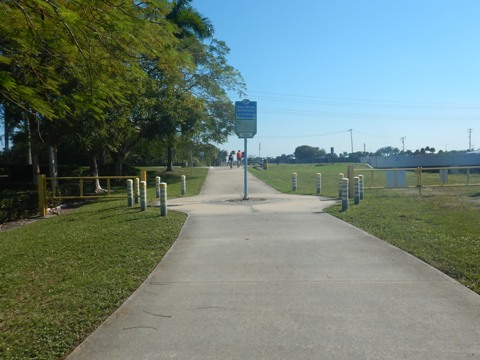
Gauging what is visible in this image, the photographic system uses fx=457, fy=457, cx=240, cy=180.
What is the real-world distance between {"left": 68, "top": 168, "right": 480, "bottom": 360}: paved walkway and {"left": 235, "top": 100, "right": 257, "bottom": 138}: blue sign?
8.77m

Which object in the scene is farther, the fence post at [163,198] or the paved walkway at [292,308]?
the fence post at [163,198]

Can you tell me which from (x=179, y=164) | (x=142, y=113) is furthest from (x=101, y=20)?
(x=179, y=164)

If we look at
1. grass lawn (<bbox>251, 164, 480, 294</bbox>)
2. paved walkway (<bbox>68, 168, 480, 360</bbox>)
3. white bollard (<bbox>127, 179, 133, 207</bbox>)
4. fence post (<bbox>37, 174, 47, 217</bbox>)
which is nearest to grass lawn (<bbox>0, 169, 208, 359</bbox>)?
paved walkway (<bbox>68, 168, 480, 360</bbox>)

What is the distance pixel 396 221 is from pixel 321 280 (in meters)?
5.26

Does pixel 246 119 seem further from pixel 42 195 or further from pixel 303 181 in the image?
pixel 303 181

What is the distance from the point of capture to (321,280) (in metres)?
5.92

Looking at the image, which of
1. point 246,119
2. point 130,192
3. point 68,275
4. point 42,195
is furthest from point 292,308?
point 42,195

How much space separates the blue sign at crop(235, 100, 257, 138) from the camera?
53.9ft

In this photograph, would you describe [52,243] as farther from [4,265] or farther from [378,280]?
[378,280]

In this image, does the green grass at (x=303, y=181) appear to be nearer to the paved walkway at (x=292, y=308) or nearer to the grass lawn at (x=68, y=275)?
the grass lawn at (x=68, y=275)

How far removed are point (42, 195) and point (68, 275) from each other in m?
9.77

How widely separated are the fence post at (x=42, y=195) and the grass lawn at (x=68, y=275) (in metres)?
3.45

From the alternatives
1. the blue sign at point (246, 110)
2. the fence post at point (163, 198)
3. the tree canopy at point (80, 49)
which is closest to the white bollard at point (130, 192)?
the fence post at point (163, 198)

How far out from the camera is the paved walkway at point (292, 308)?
393cm
